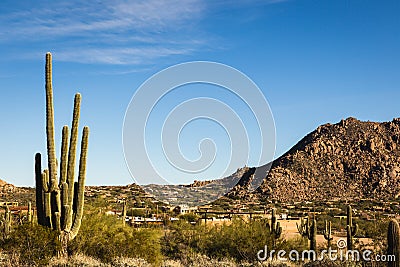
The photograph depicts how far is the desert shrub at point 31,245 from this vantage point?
1573 cm

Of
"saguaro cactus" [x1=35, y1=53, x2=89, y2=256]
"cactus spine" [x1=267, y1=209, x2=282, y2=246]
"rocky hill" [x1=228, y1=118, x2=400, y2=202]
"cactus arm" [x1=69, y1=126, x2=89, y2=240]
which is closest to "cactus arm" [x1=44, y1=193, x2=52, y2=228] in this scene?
"saguaro cactus" [x1=35, y1=53, x2=89, y2=256]

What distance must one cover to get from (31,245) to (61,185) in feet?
6.88

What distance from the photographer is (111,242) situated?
19422mm

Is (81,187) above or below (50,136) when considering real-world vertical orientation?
below

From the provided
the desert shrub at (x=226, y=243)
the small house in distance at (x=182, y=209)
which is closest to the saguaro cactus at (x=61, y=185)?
the desert shrub at (x=226, y=243)

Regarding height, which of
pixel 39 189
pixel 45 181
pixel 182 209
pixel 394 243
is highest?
pixel 45 181

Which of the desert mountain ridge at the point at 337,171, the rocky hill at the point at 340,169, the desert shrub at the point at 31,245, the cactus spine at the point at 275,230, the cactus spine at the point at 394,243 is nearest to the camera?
the cactus spine at the point at 394,243

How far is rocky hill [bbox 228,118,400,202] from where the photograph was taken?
232 feet

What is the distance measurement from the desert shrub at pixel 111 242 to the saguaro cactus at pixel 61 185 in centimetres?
138

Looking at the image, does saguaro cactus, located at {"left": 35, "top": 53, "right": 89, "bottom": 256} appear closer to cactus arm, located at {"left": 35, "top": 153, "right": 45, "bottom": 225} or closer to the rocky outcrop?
cactus arm, located at {"left": 35, "top": 153, "right": 45, "bottom": 225}

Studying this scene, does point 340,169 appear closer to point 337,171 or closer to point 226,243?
point 337,171

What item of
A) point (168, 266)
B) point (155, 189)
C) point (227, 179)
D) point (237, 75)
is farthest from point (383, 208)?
point (168, 266)

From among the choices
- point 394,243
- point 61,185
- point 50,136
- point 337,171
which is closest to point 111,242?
point 61,185

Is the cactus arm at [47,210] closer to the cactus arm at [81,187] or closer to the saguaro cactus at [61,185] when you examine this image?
the saguaro cactus at [61,185]
